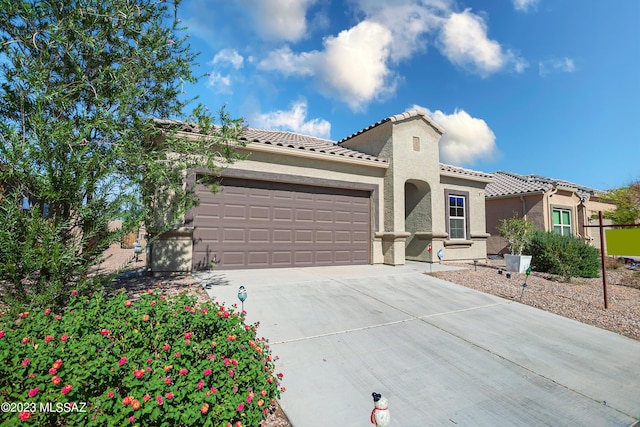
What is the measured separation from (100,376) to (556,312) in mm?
7450

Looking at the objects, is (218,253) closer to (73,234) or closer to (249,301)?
(249,301)

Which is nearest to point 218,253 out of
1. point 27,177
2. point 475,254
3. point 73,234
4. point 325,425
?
point 73,234

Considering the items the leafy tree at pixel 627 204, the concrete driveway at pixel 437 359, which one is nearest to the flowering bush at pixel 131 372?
the concrete driveway at pixel 437 359

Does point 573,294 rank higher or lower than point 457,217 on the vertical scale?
lower

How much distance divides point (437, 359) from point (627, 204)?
19115 mm

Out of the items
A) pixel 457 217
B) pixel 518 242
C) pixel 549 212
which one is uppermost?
pixel 549 212

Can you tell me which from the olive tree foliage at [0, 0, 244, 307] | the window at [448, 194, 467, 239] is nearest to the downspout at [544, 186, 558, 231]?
the window at [448, 194, 467, 239]

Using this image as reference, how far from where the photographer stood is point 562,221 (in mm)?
17516

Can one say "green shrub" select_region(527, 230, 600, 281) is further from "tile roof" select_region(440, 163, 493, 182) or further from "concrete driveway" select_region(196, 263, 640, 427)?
"concrete driveway" select_region(196, 263, 640, 427)

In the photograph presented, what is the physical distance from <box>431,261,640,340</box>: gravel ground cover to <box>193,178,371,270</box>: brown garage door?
3.18 meters

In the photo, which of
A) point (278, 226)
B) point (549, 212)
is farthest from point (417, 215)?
point (549, 212)

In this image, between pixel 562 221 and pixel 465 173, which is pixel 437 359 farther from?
pixel 562 221

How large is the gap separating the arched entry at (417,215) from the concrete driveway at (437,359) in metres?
5.41

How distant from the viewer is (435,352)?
418 centimetres
